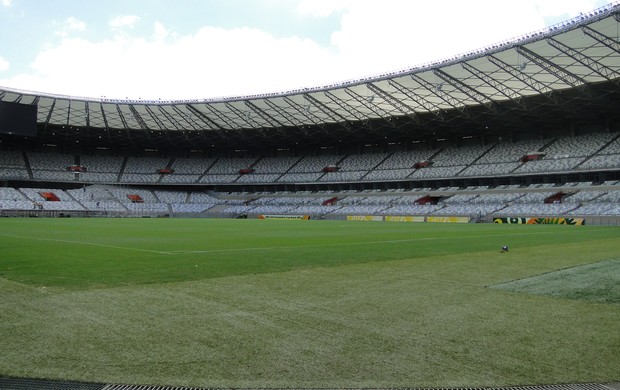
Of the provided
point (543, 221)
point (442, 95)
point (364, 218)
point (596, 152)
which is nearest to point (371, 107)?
point (442, 95)

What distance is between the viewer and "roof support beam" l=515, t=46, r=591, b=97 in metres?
44.3

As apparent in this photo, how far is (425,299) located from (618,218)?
51.2 meters

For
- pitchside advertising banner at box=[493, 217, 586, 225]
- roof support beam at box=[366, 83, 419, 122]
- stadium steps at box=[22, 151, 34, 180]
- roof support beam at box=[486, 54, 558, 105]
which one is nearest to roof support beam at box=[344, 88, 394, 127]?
roof support beam at box=[366, 83, 419, 122]

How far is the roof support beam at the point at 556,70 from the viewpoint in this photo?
4427 cm

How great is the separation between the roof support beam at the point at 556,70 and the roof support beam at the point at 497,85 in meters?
5.82

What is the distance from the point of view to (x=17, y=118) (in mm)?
66188

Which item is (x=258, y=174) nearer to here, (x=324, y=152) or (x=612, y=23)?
(x=324, y=152)

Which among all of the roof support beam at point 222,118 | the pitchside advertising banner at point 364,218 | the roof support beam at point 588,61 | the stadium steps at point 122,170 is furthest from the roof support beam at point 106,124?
the roof support beam at point 588,61

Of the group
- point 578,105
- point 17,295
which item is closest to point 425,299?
point 17,295

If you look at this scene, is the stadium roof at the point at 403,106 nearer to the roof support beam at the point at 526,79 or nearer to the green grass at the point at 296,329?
the roof support beam at the point at 526,79

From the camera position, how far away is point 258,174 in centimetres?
9975

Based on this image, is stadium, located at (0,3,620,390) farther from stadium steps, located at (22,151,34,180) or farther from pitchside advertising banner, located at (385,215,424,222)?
pitchside advertising banner, located at (385,215,424,222)

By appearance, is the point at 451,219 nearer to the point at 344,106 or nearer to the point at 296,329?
the point at 344,106

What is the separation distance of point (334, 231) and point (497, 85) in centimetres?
3215
